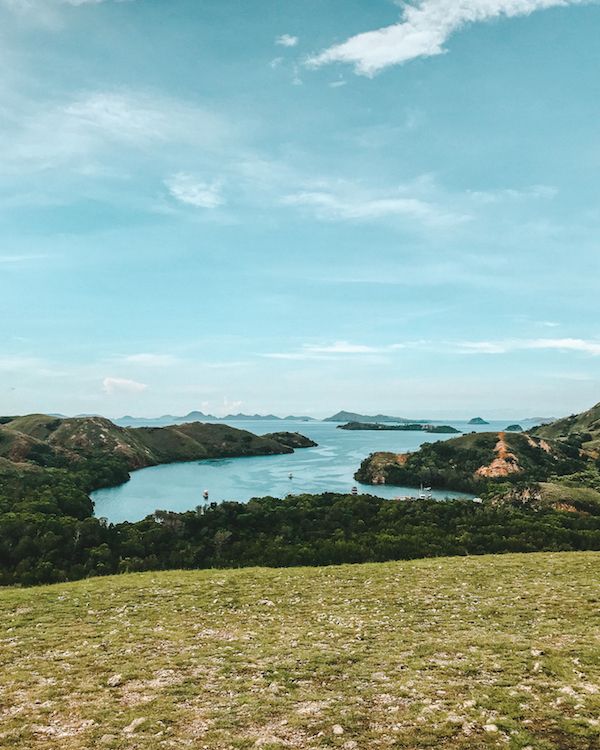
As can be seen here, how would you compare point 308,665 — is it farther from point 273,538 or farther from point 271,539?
point 273,538

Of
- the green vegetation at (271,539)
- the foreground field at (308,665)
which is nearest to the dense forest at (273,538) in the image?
the green vegetation at (271,539)

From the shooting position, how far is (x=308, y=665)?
18.1 meters

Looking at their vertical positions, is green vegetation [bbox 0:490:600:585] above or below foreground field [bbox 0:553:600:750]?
below

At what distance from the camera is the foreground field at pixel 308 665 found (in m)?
12.9

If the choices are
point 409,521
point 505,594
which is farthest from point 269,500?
point 505,594

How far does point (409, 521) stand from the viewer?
68.0 meters

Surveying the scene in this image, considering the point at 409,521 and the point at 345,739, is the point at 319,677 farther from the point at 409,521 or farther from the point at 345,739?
the point at 409,521

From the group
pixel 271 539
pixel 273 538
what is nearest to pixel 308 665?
pixel 271 539

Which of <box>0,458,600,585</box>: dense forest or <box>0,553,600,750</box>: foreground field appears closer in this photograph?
<box>0,553,600,750</box>: foreground field

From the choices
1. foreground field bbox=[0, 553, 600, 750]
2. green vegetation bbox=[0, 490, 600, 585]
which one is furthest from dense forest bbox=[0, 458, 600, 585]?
foreground field bbox=[0, 553, 600, 750]

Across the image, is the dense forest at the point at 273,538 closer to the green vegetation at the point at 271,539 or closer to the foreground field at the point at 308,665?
the green vegetation at the point at 271,539

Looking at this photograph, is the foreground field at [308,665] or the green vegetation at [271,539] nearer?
the foreground field at [308,665]

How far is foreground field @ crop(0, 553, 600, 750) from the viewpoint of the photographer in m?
12.9

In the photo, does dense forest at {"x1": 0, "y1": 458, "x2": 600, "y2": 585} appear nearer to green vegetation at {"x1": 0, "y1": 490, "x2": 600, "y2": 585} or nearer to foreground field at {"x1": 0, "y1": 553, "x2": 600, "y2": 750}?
green vegetation at {"x1": 0, "y1": 490, "x2": 600, "y2": 585}
